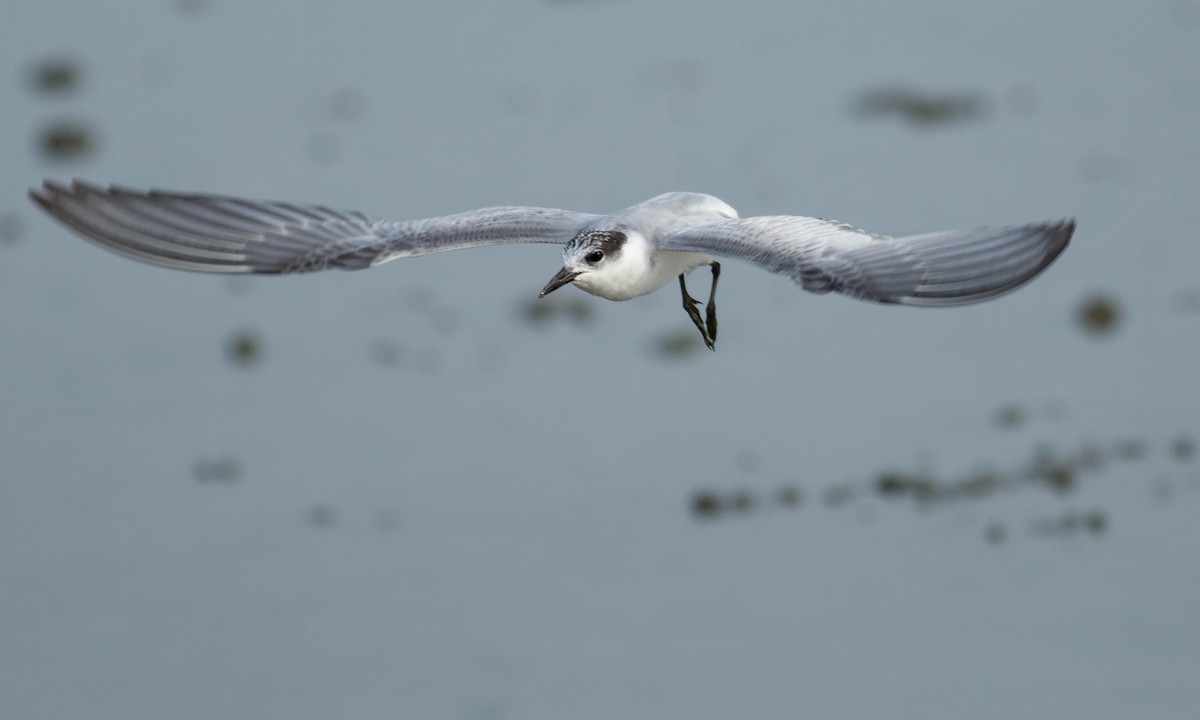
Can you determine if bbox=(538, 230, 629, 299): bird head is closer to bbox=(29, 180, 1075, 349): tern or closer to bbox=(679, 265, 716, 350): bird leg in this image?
bbox=(29, 180, 1075, 349): tern

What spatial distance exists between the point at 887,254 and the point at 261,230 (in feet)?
17.4

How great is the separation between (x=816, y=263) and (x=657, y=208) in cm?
233

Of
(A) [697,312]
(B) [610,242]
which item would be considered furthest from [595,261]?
(A) [697,312]

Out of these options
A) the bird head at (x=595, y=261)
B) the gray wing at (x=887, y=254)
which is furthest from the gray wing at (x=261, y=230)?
the gray wing at (x=887, y=254)

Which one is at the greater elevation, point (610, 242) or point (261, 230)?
point (261, 230)

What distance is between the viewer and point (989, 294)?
1434cm

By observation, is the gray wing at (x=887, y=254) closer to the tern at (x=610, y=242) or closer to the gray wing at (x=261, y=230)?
the tern at (x=610, y=242)

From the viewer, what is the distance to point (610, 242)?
16672 mm

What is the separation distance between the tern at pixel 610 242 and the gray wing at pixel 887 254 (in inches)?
0.4

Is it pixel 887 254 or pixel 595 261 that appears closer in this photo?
pixel 887 254

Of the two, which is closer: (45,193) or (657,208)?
(45,193)

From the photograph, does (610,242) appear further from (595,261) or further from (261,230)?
(261,230)

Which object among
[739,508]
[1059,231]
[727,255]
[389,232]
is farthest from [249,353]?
[1059,231]

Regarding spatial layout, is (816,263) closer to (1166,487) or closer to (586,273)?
(586,273)
